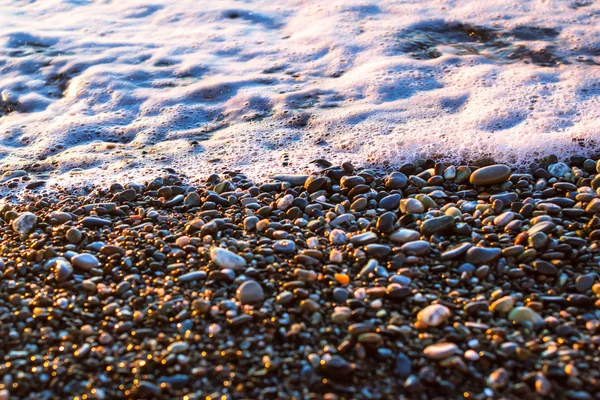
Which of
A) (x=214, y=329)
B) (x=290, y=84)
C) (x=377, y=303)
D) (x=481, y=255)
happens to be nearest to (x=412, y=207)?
(x=481, y=255)

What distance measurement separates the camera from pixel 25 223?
293 cm

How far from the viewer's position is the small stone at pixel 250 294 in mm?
2258

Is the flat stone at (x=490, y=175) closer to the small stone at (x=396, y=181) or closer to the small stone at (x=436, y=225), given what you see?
the small stone at (x=396, y=181)

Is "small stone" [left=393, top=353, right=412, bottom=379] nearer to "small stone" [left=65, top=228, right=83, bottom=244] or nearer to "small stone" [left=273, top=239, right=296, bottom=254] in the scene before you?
"small stone" [left=273, top=239, right=296, bottom=254]

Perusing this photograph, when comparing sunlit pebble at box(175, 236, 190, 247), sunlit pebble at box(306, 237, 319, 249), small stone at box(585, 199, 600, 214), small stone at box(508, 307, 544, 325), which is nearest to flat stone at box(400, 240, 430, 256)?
sunlit pebble at box(306, 237, 319, 249)

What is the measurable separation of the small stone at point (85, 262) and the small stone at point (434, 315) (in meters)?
1.37

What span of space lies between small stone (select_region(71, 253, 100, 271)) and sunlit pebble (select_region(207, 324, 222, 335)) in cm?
70

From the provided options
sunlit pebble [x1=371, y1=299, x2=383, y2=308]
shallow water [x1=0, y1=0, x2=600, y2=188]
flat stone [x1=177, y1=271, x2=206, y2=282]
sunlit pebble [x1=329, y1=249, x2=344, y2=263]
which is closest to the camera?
sunlit pebble [x1=371, y1=299, x2=383, y2=308]

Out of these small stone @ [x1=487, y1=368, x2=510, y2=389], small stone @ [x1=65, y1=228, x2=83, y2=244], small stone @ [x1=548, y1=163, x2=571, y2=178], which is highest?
small stone @ [x1=65, y1=228, x2=83, y2=244]

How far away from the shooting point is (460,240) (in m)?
2.66

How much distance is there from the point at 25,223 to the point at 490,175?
2399 mm

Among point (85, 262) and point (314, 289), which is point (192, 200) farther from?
point (314, 289)

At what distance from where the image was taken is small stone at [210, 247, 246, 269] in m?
2.46

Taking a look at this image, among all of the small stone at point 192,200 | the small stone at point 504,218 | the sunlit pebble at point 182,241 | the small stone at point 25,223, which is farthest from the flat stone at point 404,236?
the small stone at point 25,223
